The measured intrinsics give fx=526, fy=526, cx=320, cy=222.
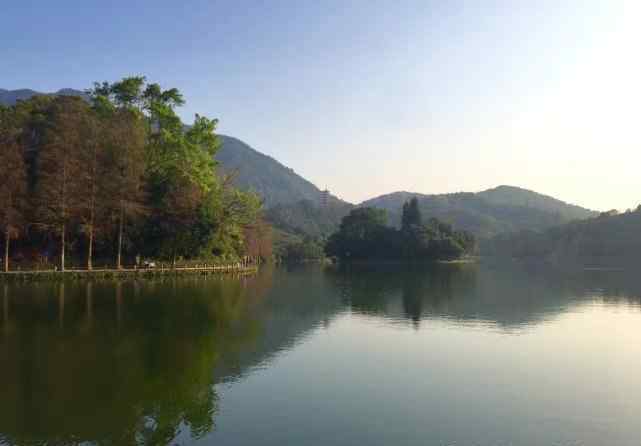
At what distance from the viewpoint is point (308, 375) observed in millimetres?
19609

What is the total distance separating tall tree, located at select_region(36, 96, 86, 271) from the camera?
5066 cm

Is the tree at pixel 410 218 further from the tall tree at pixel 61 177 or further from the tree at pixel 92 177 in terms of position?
the tall tree at pixel 61 177

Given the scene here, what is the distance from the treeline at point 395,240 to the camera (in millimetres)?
133625

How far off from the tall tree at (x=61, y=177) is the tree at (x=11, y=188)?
1.62 meters

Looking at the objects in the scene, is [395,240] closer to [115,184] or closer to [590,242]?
[590,242]

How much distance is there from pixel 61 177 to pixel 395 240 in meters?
95.9

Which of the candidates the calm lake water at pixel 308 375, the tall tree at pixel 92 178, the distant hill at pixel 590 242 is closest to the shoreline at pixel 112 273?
the tall tree at pixel 92 178

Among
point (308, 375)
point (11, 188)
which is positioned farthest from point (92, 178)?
point (308, 375)

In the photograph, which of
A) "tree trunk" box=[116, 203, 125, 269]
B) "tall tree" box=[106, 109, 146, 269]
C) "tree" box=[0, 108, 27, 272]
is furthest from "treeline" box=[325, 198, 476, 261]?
"tree" box=[0, 108, 27, 272]

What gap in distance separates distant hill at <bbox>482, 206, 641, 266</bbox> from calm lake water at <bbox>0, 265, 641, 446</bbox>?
13384cm

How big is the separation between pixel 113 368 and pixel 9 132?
44.6m

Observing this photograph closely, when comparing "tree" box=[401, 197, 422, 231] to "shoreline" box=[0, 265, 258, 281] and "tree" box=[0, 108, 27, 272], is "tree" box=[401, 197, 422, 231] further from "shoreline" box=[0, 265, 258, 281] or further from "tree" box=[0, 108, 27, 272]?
"tree" box=[0, 108, 27, 272]

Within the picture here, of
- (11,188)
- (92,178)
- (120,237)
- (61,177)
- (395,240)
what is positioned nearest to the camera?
(11,188)

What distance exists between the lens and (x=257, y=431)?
13781mm
